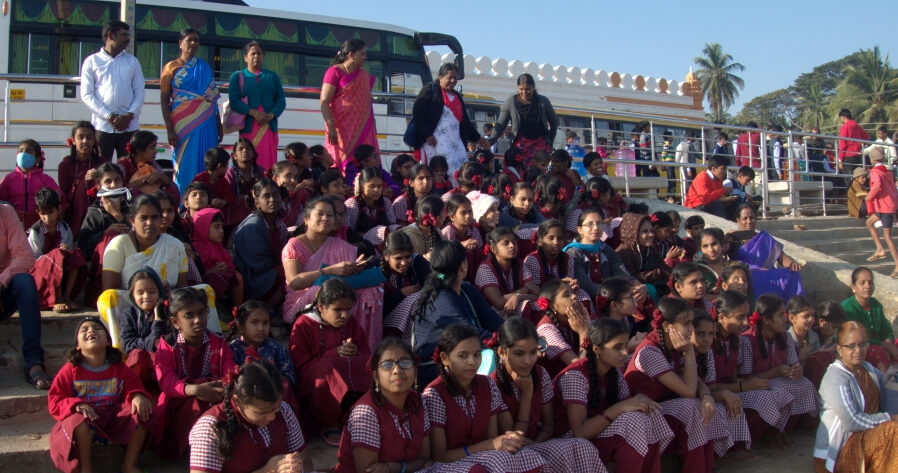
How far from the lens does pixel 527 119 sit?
29.7ft

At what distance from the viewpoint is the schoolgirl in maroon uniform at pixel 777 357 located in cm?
539

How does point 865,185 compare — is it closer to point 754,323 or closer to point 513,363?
point 754,323

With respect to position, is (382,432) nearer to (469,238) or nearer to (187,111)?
(469,238)

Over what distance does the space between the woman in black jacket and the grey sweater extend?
4721 millimetres

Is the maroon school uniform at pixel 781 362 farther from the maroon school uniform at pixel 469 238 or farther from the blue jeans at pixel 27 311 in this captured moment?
the blue jeans at pixel 27 311

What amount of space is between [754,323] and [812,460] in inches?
36.9

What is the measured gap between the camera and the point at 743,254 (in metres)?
7.77

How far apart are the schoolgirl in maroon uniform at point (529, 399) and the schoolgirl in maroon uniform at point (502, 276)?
1026 mm

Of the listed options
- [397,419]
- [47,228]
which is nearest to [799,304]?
[397,419]

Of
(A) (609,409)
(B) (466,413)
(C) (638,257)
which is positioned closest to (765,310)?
(C) (638,257)

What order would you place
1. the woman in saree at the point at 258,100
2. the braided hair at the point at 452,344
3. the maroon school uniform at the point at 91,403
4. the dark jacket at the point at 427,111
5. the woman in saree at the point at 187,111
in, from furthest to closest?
the dark jacket at the point at 427,111 < the woman in saree at the point at 258,100 < the woman in saree at the point at 187,111 < the braided hair at the point at 452,344 < the maroon school uniform at the point at 91,403

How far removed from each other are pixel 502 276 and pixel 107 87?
4030 millimetres

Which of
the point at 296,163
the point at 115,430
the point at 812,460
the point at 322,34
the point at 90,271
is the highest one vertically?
the point at 322,34

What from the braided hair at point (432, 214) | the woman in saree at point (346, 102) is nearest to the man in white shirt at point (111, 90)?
the woman in saree at point (346, 102)
